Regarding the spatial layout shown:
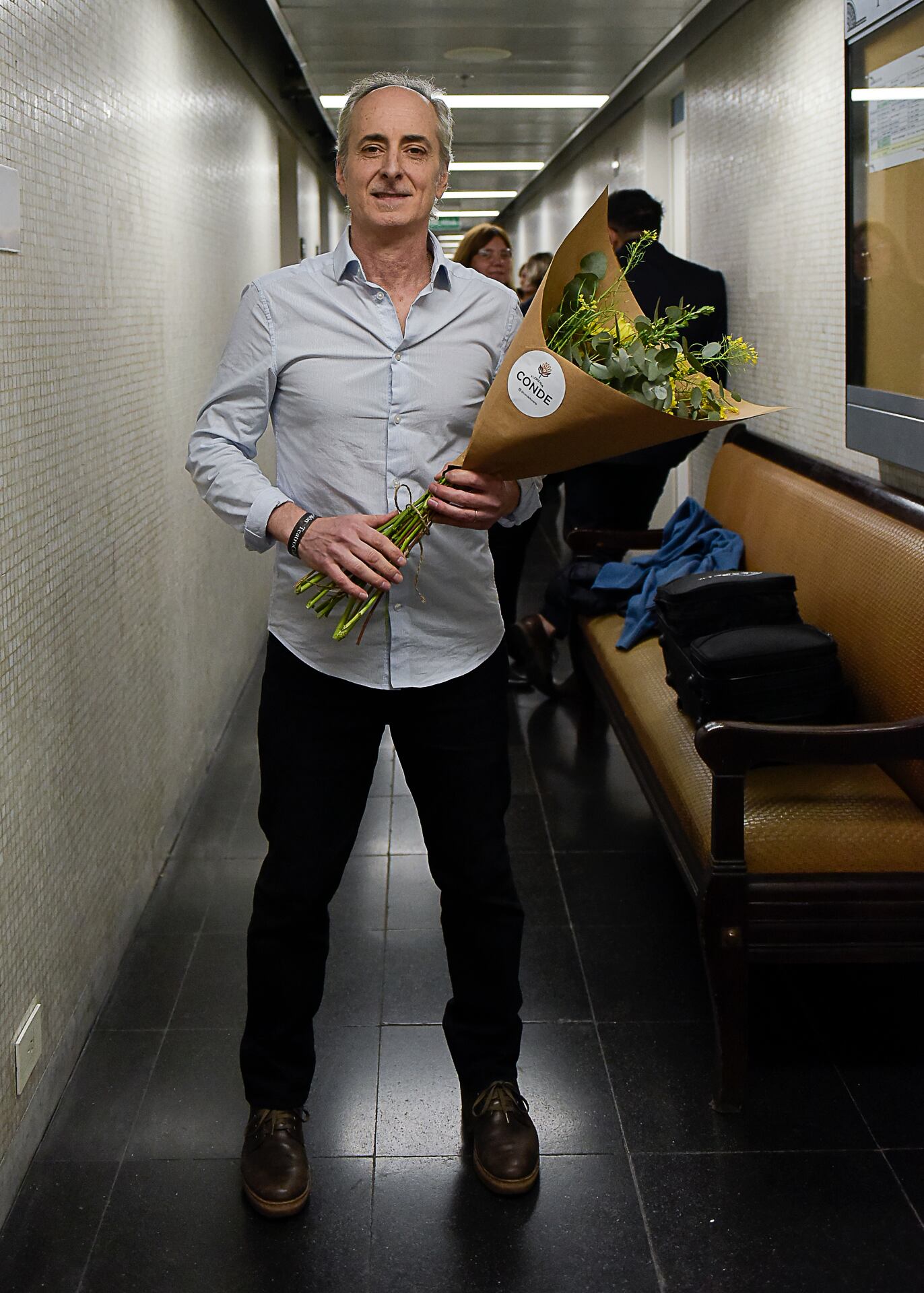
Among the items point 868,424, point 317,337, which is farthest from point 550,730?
point 317,337

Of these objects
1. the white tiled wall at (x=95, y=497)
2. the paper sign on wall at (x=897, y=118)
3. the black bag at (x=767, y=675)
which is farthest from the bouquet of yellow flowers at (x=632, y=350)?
the paper sign on wall at (x=897, y=118)

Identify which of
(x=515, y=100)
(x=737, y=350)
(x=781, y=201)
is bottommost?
(x=737, y=350)

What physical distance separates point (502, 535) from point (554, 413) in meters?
3.17

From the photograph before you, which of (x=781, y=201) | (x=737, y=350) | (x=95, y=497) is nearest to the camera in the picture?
(x=737, y=350)

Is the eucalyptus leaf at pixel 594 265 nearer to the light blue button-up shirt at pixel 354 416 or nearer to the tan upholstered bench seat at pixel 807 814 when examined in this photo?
the light blue button-up shirt at pixel 354 416

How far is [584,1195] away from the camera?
2.16 meters

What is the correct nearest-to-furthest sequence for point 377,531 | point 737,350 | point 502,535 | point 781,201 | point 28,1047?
point 377,531
point 737,350
point 28,1047
point 781,201
point 502,535

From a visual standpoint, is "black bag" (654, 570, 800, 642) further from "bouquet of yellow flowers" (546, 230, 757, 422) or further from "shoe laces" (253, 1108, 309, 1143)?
"shoe laces" (253, 1108, 309, 1143)

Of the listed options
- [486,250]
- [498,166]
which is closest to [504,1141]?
[486,250]

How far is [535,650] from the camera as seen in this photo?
5051mm

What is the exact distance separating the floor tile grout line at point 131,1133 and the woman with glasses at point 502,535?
2.29 m

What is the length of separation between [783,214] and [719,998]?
3.14 m

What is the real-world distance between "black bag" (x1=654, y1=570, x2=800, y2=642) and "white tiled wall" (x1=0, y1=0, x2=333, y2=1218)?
1341mm

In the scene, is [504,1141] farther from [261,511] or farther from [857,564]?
[857,564]
